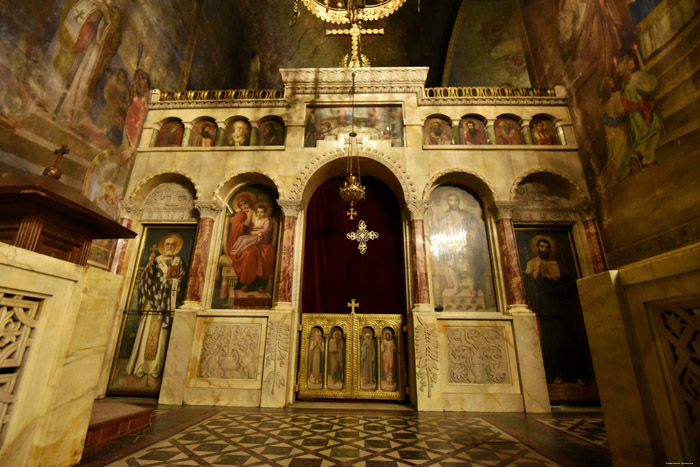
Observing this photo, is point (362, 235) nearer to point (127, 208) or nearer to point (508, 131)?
point (508, 131)

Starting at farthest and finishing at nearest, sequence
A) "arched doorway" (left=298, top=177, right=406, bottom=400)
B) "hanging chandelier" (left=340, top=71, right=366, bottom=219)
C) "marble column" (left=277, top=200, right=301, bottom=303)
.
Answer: "arched doorway" (left=298, top=177, right=406, bottom=400)
"marble column" (left=277, top=200, right=301, bottom=303)
"hanging chandelier" (left=340, top=71, right=366, bottom=219)

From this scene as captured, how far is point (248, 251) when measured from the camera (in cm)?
656

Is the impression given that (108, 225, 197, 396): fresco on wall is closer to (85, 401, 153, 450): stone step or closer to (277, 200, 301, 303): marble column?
(277, 200, 301, 303): marble column

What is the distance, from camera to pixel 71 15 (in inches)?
205

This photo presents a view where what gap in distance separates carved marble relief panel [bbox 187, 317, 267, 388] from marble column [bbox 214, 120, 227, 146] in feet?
12.6

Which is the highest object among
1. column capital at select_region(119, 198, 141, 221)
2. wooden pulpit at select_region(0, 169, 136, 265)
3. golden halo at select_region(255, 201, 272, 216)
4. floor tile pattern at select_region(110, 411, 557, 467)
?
golden halo at select_region(255, 201, 272, 216)

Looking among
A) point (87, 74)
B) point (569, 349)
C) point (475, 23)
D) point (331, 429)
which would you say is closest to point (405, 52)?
point (475, 23)

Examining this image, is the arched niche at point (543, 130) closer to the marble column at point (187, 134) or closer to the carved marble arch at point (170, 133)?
the marble column at point (187, 134)

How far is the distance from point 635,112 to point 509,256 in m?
3.10

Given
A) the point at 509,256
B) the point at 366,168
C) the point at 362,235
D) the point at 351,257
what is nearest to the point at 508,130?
the point at 509,256

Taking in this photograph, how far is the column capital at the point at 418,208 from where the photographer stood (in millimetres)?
6359

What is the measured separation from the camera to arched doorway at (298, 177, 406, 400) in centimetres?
608

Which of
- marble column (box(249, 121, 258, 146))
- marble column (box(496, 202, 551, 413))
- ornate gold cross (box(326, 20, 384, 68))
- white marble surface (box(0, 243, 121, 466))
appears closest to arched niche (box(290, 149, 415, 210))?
marble column (box(249, 121, 258, 146))

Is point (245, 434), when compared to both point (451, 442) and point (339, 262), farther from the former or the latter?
point (339, 262)
